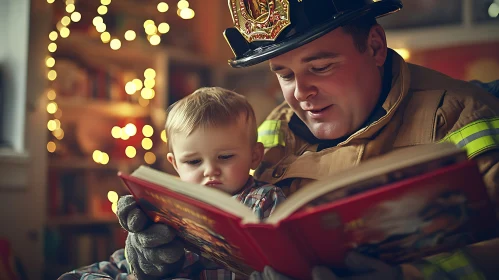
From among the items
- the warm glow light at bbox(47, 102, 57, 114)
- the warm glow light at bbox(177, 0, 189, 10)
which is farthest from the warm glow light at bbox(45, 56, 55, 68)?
the warm glow light at bbox(177, 0, 189, 10)

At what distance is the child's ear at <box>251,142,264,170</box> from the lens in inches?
51.9

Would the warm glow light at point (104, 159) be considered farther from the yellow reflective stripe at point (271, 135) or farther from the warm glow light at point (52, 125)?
the yellow reflective stripe at point (271, 135)

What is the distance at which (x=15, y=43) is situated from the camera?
2.87 meters

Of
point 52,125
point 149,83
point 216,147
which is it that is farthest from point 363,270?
point 149,83

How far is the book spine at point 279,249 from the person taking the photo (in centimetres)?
72

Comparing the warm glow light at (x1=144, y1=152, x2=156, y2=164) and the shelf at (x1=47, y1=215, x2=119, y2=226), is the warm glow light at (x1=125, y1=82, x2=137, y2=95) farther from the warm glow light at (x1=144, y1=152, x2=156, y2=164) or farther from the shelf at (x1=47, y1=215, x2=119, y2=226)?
the shelf at (x1=47, y1=215, x2=119, y2=226)

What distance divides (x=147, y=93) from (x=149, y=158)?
1.48ft

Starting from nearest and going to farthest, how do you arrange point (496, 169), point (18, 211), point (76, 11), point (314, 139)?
point (496, 169), point (314, 139), point (18, 211), point (76, 11)

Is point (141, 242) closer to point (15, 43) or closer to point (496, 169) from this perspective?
point (496, 169)

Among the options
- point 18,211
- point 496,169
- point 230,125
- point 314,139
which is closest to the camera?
point 496,169

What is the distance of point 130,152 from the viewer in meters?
3.50

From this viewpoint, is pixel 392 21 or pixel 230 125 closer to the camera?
pixel 230 125

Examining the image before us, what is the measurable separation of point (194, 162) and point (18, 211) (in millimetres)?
1849

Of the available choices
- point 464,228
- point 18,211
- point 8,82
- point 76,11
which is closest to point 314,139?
point 464,228
